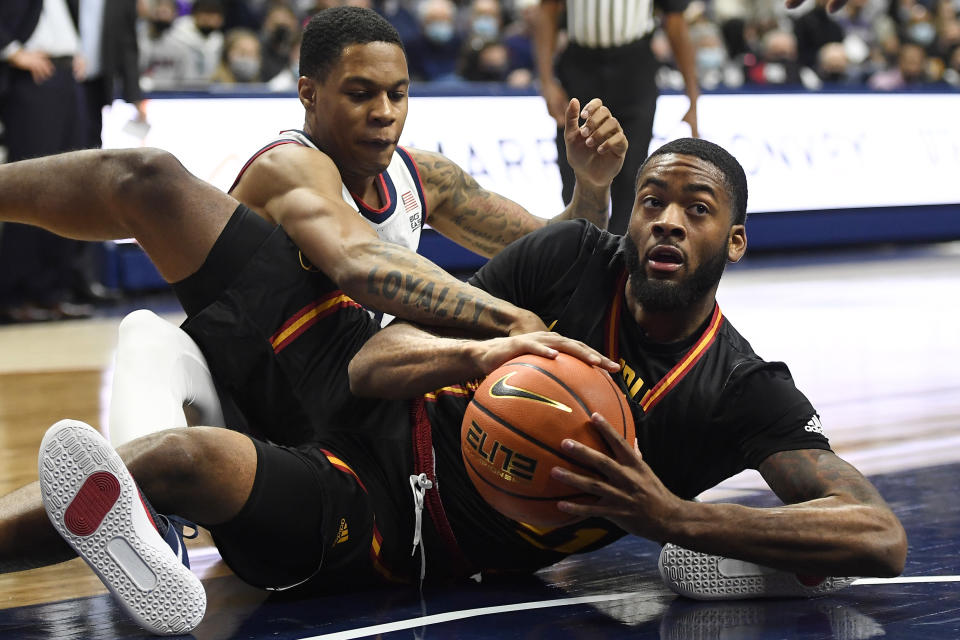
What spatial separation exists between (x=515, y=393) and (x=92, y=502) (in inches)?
33.2

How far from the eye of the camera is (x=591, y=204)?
3676mm

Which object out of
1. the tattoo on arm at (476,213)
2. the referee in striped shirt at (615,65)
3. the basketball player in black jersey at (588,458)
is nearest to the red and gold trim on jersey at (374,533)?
the basketball player in black jersey at (588,458)

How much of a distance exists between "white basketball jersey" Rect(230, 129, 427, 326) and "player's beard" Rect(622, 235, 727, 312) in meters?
0.83

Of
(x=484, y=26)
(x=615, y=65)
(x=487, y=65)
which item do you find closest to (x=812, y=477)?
(x=615, y=65)

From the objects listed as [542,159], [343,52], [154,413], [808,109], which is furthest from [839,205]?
[154,413]

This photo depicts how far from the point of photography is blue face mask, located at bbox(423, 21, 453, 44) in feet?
37.7

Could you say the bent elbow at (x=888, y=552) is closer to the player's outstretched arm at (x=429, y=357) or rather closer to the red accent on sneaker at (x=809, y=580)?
the red accent on sneaker at (x=809, y=580)

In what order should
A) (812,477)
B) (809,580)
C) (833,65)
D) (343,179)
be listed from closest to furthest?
(812,477)
(809,580)
(343,179)
(833,65)

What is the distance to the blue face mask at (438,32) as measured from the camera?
1148 cm

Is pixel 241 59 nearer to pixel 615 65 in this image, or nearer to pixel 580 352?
pixel 615 65

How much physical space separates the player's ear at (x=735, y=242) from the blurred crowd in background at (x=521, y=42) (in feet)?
21.2

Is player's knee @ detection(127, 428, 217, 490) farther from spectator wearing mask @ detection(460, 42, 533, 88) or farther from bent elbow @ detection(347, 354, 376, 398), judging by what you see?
spectator wearing mask @ detection(460, 42, 533, 88)

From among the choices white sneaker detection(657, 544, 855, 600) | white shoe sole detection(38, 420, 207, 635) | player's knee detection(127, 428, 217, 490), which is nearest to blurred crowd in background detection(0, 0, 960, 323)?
white sneaker detection(657, 544, 855, 600)

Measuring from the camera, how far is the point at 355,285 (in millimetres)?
2971
